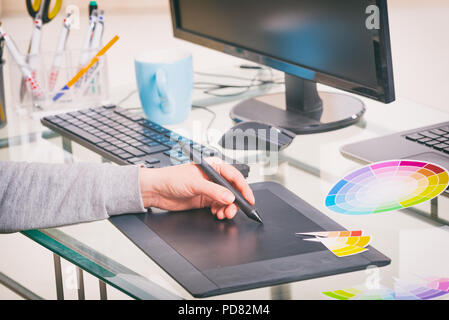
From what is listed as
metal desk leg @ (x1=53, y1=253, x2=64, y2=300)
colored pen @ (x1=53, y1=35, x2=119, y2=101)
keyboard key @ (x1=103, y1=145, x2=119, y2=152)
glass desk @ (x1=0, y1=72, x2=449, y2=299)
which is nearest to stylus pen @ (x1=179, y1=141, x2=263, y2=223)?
glass desk @ (x1=0, y1=72, x2=449, y2=299)

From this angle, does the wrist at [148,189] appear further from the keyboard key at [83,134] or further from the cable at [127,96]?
the cable at [127,96]

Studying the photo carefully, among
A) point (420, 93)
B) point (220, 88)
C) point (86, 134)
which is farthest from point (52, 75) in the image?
point (420, 93)

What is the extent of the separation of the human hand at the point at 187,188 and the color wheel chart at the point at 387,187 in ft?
0.46

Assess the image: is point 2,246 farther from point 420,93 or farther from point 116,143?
point 420,93

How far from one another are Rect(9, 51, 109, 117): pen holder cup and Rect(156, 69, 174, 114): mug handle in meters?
0.20

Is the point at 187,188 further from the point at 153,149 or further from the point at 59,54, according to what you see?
the point at 59,54

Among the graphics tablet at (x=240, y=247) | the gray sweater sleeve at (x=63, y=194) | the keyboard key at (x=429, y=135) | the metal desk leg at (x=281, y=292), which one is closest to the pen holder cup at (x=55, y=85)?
the gray sweater sleeve at (x=63, y=194)

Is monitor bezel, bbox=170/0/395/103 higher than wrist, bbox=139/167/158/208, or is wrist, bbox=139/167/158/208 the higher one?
monitor bezel, bbox=170/0/395/103

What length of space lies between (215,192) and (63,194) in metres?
0.22

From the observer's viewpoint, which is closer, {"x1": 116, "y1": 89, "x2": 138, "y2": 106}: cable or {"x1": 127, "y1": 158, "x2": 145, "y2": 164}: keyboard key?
{"x1": 127, "y1": 158, "x2": 145, "y2": 164}: keyboard key

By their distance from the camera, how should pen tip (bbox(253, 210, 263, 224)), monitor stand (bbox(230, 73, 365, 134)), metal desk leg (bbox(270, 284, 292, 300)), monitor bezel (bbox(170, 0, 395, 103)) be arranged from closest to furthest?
metal desk leg (bbox(270, 284, 292, 300)) < pen tip (bbox(253, 210, 263, 224)) < monitor bezel (bbox(170, 0, 395, 103)) < monitor stand (bbox(230, 73, 365, 134))

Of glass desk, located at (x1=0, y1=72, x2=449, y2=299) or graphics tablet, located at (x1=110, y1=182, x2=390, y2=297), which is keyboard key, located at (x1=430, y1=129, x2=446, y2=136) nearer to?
glass desk, located at (x1=0, y1=72, x2=449, y2=299)

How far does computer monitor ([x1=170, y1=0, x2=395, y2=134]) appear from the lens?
109cm

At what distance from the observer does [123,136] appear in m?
1.23
